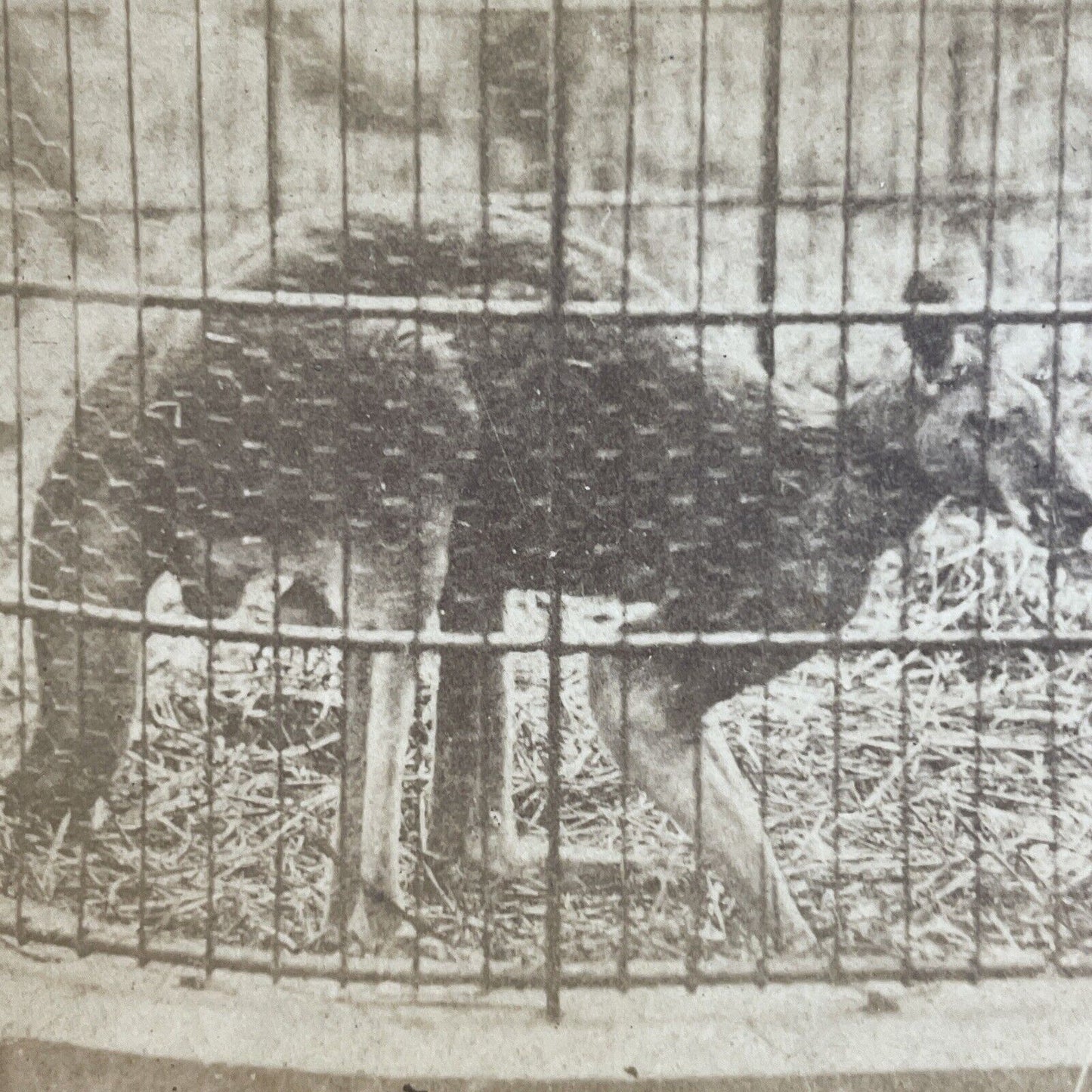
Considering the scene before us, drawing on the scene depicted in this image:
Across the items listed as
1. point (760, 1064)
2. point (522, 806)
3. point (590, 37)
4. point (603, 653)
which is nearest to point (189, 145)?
point (590, 37)

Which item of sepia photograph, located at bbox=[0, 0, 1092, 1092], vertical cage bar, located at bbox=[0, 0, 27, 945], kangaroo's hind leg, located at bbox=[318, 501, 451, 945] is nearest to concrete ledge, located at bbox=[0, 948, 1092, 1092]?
sepia photograph, located at bbox=[0, 0, 1092, 1092]

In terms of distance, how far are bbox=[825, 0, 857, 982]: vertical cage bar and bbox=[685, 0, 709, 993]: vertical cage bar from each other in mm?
154

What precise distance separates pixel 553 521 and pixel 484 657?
0.59 ft

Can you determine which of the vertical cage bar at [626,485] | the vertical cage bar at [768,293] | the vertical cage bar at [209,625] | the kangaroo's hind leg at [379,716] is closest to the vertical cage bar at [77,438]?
the vertical cage bar at [209,625]

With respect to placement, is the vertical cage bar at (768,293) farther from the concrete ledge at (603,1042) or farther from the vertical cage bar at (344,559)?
the vertical cage bar at (344,559)

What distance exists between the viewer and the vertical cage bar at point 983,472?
1205 millimetres

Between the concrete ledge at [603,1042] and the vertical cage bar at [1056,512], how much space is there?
118mm

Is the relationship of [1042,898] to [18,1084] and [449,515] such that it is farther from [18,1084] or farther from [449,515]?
[18,1084]

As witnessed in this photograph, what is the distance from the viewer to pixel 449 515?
48.6 inches

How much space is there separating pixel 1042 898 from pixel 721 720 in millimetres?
441

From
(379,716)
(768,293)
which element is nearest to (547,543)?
(379,716)

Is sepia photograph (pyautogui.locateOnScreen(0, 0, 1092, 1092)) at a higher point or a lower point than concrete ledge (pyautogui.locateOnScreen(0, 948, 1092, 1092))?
higher

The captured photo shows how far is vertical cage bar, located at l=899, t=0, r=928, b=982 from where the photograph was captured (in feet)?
3.95

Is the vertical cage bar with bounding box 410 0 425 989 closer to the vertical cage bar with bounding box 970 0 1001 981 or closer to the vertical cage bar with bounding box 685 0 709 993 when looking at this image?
the vertical cage bar with bounding box 685 0 709 993
